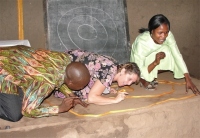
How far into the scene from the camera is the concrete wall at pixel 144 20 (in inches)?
145

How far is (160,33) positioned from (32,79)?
1703 millimetres

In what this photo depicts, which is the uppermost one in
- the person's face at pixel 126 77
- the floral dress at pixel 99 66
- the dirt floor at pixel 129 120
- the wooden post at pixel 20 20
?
the wooden post at pixel 20 20

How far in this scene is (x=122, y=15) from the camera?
4.07 metres

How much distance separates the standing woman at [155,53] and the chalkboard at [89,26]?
2.49 feet

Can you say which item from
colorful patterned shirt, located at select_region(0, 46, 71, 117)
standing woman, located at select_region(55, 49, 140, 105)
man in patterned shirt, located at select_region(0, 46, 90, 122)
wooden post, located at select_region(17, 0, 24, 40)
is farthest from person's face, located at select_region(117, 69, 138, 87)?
wooden post, located at select_region(17, 0, 24, 40)

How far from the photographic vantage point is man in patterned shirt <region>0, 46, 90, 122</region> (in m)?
2.04

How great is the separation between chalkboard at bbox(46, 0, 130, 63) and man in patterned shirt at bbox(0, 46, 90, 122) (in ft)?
4.96

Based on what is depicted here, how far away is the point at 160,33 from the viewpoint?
117 inches

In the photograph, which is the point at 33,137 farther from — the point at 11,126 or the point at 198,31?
the point at 198,31

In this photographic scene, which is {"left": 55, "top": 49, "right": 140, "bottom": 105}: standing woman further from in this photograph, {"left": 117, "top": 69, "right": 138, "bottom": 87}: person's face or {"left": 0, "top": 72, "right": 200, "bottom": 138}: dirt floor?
{"left": 0, "top": 72, "right": 200, "bottom": 138}: dirt floor

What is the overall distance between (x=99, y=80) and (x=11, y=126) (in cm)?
92

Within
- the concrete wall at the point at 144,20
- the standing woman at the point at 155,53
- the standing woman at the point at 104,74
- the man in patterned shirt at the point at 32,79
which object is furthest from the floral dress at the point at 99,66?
the concrete wall at the point at 144,20

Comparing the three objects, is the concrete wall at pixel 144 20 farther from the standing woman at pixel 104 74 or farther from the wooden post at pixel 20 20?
the standing woman at pixel 104 74

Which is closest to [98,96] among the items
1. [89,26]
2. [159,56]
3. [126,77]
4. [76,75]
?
[126,77]
